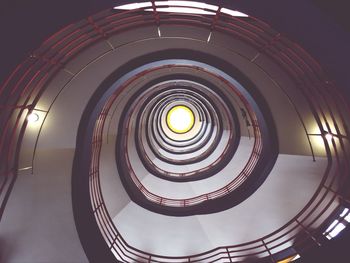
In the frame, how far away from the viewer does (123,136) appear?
7.54 m

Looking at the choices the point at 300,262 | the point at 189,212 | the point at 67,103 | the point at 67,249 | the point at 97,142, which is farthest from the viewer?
the point at 189,212

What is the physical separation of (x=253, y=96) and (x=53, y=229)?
5206 millimetres

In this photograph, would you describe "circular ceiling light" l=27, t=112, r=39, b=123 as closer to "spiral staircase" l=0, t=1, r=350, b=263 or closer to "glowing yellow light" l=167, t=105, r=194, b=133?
"spiral staircase" l=0, t=1, r=350, b=263

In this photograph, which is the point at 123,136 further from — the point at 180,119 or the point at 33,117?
the point at 180,119

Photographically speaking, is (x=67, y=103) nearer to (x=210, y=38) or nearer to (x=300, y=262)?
(x=210, y=38)

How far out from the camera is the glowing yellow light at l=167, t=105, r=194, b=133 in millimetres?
17000

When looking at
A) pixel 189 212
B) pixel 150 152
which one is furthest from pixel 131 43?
pixel 150 152

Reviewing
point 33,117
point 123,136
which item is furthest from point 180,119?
point 33,117

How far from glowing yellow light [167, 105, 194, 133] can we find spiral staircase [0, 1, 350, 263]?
9.26 meters

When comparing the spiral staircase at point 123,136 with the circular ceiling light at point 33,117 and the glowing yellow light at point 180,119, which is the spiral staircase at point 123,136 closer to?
the circular ceiling light at point 33,117

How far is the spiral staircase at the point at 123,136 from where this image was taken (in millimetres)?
3371

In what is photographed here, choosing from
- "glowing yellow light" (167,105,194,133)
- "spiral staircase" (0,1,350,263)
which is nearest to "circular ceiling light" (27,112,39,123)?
"spiral staircase" (0,1,350,263)

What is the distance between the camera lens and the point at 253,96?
16.4 feet

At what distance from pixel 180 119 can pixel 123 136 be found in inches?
420
